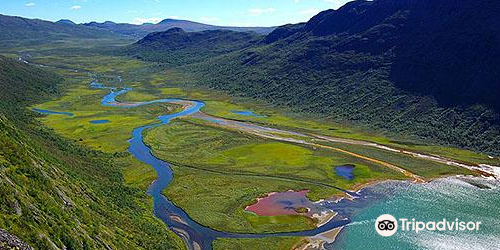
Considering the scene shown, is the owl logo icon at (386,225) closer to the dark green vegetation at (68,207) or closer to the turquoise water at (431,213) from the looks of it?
the turquoise water at (431,213)

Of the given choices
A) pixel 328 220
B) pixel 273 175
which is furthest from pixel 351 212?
pixel 273 175

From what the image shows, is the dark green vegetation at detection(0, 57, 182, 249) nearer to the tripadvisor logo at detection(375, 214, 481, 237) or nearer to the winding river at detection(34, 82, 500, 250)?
the winding river at detection(34, 82, 500, 250)

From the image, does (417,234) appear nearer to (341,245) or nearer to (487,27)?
(341,245)

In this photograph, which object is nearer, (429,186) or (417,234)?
(417,234)

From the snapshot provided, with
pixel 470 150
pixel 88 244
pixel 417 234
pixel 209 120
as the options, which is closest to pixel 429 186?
pixel 417 234

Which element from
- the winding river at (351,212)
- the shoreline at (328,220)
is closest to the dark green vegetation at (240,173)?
the winding river at (351,212)

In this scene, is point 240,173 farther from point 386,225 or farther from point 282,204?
point 386,225

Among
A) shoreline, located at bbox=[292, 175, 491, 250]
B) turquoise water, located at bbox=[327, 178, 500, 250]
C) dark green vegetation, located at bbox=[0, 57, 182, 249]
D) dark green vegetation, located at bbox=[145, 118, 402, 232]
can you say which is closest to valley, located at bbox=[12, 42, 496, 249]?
dark green vegetation, located at bbox=[145, 118, 402, 232]
